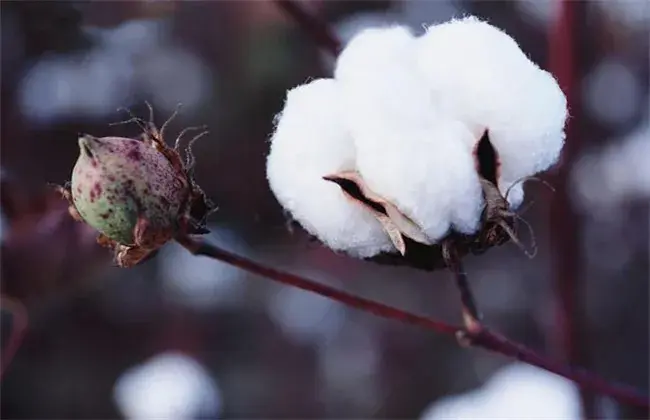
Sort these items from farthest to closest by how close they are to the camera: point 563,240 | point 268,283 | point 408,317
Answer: point 268,283 → point 563,240 → point 408,317

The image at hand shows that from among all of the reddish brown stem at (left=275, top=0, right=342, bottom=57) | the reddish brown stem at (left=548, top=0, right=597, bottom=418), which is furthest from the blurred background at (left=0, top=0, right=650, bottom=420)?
the reddish brown stem at (left=275, top=0, right=342, bottom=57)

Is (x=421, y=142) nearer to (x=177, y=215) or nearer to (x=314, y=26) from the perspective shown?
(x=177, y=215)

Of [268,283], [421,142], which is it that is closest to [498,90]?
[421,142]

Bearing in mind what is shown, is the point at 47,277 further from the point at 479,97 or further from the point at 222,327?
the point at 222,327

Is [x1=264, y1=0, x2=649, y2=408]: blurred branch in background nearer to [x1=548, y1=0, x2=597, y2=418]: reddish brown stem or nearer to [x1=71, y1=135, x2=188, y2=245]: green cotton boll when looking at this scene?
[x1=548, y1=0, x2=597, y2=418]: reddish brown stem

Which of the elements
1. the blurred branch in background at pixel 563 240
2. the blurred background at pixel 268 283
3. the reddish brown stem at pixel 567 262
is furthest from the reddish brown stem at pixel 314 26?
the blurred background at pixel 268 283

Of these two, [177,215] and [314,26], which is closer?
[177,215]

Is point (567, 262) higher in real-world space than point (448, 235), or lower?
lower
